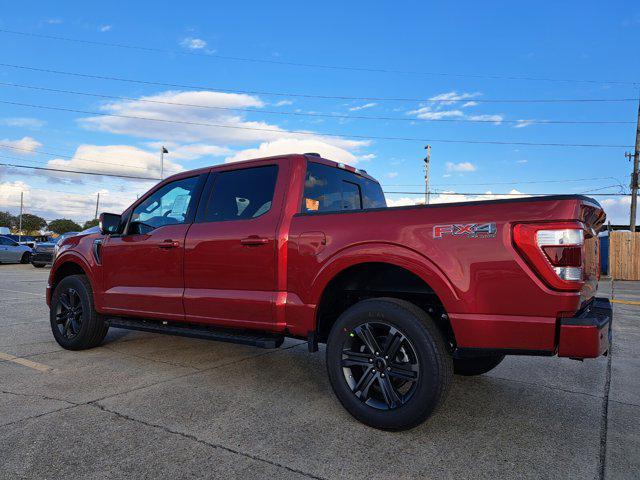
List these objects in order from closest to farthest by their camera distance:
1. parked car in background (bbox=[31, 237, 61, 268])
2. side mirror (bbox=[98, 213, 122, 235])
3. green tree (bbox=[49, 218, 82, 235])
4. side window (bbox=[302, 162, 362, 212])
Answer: side window (bbox=[302, 162, 362, 212])
side mirror (bbox=[98, 213, 122, 235])
parked car in background (bbox=[31, 237, 61, 268])
green tree (bbox=[49, 218, 82, 235])

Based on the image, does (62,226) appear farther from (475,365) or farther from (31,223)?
(475,365)

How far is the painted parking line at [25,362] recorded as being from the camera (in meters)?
4.60

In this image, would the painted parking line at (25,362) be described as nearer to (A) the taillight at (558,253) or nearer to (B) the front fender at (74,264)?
(B) the front fender at (74,264)

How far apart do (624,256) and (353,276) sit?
22313 mm

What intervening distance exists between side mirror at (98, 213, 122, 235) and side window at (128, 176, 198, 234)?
0.17 m

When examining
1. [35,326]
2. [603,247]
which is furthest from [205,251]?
[603,247]

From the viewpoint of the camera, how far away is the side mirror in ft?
16.1

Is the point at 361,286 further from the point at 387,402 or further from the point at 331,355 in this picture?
the point at 387,402

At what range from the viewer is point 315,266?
11.6 ft

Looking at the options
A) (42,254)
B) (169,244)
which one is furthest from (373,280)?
(42,254)

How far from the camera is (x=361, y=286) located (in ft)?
12.0

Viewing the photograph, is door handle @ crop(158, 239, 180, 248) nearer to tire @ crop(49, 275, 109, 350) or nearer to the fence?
tire @ crop(49, 275, 109, 350)

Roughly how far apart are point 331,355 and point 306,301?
A: 45 cm

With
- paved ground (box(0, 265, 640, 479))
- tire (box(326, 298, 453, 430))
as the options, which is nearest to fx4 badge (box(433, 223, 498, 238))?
tire (box(326, 298, 453, 430))
